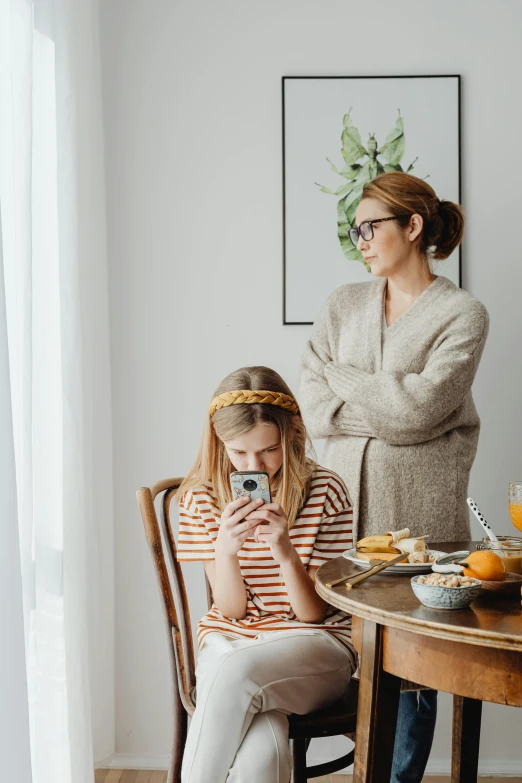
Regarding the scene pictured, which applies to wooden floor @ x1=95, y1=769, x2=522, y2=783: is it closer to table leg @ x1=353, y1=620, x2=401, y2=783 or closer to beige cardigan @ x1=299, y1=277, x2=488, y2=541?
beige cardigan @ x1=299, y1=277, x2=488, y2=541

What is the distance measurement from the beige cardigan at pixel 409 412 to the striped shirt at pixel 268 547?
12.4 inches

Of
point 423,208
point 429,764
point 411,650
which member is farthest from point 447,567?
point 429,764

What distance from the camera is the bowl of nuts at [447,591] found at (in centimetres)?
117

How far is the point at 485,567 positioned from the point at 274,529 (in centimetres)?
44

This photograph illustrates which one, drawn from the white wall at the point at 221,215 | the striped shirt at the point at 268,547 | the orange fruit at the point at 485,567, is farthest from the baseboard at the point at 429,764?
the orange fruit at the point at 485,567

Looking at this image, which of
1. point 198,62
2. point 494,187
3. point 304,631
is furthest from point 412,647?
point 198,62

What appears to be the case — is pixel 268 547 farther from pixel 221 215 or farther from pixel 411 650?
pixel 221 215

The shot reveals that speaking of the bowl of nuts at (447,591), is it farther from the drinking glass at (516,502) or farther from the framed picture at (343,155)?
the framed picture at (343,155)

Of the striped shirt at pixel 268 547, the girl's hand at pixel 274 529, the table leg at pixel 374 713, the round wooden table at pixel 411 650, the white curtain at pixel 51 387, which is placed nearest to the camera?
the round wooden table at pixel 411 650

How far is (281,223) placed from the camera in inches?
102

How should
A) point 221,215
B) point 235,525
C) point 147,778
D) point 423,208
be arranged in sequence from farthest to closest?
point 221,215, point 147,778, point 423,208, point 235,525

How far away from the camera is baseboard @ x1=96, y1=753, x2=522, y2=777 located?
8.34 ft

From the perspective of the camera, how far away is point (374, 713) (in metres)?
1.28

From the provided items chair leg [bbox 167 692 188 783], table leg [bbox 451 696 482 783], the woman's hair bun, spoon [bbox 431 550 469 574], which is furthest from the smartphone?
the woman's hair bun
